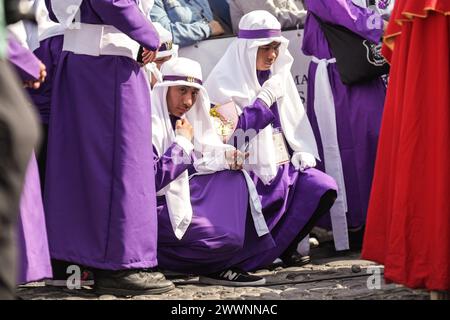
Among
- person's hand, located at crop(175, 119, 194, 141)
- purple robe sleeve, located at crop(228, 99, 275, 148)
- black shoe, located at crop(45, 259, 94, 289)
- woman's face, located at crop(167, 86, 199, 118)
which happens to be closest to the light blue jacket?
purple robe sleeve, located at crop(228, 99, 275, 148)

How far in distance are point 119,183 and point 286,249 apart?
1.58 metres

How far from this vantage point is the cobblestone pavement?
15.8 ft

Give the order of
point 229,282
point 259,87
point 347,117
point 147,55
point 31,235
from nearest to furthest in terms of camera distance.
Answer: point 31,235, point 147,55, point 229,282, point 259,87, point 347,117

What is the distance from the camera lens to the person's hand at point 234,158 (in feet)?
18.4

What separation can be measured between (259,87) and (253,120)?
35 centimetres

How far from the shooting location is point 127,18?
467 centimetres

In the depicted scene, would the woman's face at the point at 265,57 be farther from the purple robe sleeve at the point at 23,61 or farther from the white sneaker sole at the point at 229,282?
the purple robe sleeve at the point at 23,61

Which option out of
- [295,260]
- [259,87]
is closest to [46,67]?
[259,87]

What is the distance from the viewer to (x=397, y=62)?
15.0 feet

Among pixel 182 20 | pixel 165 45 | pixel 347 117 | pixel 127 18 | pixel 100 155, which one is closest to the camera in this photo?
pixel 127 18

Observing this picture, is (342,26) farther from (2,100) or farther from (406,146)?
(2,100)

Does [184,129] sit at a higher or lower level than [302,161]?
higher

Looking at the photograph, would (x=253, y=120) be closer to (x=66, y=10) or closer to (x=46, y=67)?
(x=46, y=67)

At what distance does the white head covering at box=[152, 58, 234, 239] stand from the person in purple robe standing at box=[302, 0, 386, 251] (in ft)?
3.98
